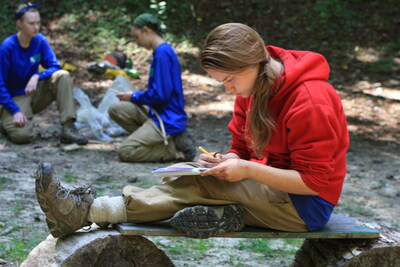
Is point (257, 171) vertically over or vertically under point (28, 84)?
over

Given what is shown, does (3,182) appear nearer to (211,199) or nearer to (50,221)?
(50,221)

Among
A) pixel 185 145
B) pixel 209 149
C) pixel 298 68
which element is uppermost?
pixel 298 68

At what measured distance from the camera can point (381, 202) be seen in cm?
527

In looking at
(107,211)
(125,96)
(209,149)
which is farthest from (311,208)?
(209,149)

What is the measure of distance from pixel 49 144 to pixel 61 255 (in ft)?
13.6

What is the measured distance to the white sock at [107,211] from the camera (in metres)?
3.00

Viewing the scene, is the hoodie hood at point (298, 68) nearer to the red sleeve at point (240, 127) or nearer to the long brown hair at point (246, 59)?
the long brown hair at point (246, 59)

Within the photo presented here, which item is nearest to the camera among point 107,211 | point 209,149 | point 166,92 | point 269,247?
point 107,211

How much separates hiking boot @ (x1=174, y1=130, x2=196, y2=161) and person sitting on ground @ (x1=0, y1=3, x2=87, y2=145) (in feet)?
3.85

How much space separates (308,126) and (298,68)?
33 cm

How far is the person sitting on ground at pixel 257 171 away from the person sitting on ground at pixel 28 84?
13.0 feet

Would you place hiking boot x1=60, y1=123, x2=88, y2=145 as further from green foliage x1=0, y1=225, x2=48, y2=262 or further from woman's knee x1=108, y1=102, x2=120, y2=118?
green foliage x1=0, y1=225, x2=48, y2=262

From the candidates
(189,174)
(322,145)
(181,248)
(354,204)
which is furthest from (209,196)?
(354,204)

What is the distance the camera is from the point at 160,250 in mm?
3219
